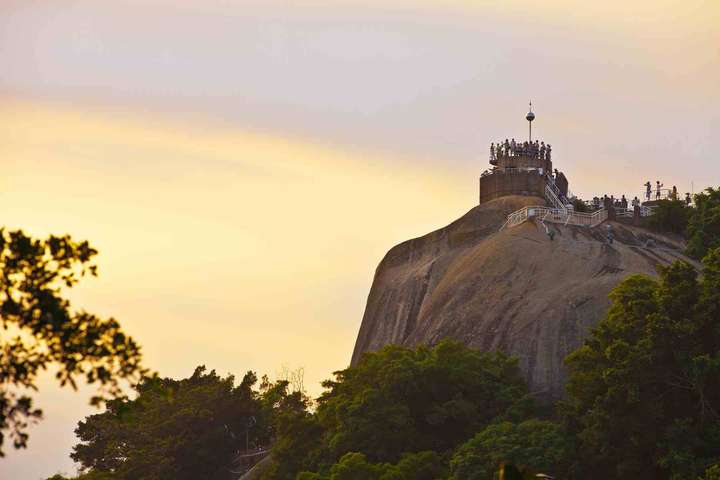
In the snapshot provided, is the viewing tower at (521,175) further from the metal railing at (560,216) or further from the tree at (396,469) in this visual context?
the tree at (396,469)

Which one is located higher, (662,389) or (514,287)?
(514,287)

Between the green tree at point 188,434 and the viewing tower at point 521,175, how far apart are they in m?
19.1

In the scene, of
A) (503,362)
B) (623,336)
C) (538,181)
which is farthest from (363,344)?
(623,336)

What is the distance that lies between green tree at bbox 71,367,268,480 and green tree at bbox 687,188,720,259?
27.4 meters

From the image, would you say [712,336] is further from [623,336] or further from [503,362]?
[503,362]

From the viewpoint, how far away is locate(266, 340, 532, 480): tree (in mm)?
71500

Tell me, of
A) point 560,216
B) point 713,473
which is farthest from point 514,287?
point 713,473

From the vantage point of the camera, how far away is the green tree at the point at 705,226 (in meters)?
82.1

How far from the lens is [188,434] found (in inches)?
3632

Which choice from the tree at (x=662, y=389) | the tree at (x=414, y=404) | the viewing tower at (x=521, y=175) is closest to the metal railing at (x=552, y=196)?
the viewing tower at (x=521, y=175)

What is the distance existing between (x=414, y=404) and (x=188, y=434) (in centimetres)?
2276

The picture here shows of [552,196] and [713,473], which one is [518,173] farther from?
[713,473]

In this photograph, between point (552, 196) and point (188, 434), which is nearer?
point (188, 434)

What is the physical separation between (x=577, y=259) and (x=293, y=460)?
59.1 feet
